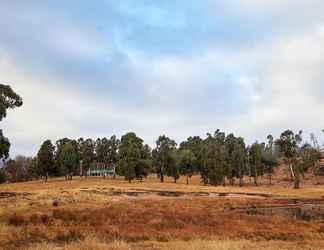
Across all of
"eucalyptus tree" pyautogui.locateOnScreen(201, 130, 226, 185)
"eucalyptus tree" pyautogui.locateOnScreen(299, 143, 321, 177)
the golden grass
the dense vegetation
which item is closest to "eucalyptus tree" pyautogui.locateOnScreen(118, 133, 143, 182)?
the dense vegetation

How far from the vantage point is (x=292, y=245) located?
1941 centimetres

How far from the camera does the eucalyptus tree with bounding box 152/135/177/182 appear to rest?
415 ft

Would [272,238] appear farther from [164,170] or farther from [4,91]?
[164,170]

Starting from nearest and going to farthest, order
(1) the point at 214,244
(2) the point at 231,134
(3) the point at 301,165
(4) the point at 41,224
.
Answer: (1) the point at 214,244
(4) the point at 41,224
(3) the point at 301,165
(2) the point at 231,134

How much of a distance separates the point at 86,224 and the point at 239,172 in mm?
108157

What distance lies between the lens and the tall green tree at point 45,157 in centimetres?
13912

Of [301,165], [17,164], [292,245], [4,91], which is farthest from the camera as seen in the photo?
[17,164]

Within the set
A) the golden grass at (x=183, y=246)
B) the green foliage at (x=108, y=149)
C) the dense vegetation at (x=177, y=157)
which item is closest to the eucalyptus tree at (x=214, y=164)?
the dense vegetation at (x=177, y=157)

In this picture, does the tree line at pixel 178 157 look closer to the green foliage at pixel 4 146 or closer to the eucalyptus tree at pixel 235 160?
the eucalyptus tree at pixel 235 160

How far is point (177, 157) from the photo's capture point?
127625 mm

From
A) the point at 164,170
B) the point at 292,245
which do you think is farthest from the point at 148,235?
the point at 164,170

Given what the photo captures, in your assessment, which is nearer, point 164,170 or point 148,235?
point 148,235

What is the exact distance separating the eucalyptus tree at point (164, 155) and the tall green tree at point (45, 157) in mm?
34568

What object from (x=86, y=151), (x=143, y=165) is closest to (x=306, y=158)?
(x=143, y=165)
